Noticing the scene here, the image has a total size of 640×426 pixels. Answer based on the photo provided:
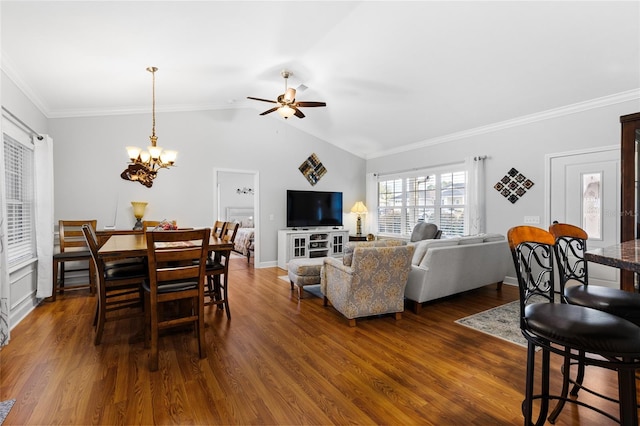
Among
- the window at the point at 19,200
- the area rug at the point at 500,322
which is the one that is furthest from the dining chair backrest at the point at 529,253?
the window at the point at 19,200

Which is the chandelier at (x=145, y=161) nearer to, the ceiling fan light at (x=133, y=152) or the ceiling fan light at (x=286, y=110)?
the ceiling fan light at (x=133, y=152)

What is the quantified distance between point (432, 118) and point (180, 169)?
4.40 metres

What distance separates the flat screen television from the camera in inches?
255

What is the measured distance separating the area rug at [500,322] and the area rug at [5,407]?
357 cm

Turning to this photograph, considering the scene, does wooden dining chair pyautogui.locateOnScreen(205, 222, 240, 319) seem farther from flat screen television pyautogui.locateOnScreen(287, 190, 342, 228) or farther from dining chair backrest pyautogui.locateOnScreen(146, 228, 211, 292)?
flat screen television pyautogui.locateOnScreen(287, 190, 342, 228)

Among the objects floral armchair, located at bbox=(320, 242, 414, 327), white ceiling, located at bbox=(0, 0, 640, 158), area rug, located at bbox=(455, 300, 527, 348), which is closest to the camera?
white ceiling, located at bbox=(0, 0, 640, 158)

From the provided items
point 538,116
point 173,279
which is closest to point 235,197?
point 173,279

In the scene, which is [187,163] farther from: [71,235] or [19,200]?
[19,200]

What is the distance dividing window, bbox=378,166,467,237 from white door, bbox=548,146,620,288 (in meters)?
1.39

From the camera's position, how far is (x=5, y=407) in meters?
1.85

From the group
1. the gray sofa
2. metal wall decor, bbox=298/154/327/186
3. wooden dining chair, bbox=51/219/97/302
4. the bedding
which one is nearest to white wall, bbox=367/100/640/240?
the gray sofa

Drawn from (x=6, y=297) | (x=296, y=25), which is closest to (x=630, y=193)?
(x=296, y=25)

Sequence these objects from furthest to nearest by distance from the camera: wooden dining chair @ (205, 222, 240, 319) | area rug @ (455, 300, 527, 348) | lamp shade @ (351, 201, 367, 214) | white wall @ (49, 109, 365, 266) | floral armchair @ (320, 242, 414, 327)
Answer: lamp shade @ (351, 201, 367, 214), white wall @ (49, 109, 365, 266), wooden dining chair @ (205, 222, 240, 319), floral armchair @ (320, 242, 414, 327), area rug @ (455, 300, 527, 348)

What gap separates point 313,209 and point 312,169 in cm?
90
